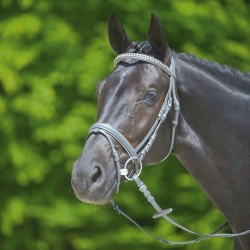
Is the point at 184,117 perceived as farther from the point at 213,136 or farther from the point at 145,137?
the point at 145,137

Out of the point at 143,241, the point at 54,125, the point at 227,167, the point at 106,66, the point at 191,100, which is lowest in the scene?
the point at 143,241

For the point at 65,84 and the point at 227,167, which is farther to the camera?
the point at 65,84

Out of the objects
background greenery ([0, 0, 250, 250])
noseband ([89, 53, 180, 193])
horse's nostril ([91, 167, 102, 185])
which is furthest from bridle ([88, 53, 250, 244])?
background greenery ([0, 0, 250, 250])

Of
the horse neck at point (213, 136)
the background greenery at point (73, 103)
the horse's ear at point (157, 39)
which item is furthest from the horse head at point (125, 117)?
the background greenery at point (73, 103)

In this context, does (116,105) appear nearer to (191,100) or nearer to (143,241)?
(191,100)

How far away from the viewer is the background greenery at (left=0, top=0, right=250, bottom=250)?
5676 millimetres

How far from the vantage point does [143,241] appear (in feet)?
19.0

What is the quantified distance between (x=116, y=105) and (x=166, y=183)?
322 centimetres

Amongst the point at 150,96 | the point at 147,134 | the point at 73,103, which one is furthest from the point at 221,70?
the point at 73,103

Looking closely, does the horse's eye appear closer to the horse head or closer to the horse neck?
the horse head

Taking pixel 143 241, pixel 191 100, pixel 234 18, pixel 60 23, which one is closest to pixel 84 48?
pixel 60 23

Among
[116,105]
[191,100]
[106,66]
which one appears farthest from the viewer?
[106,66]

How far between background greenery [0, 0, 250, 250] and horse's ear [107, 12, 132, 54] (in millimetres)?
2420

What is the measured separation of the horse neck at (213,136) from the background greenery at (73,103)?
100 inches
